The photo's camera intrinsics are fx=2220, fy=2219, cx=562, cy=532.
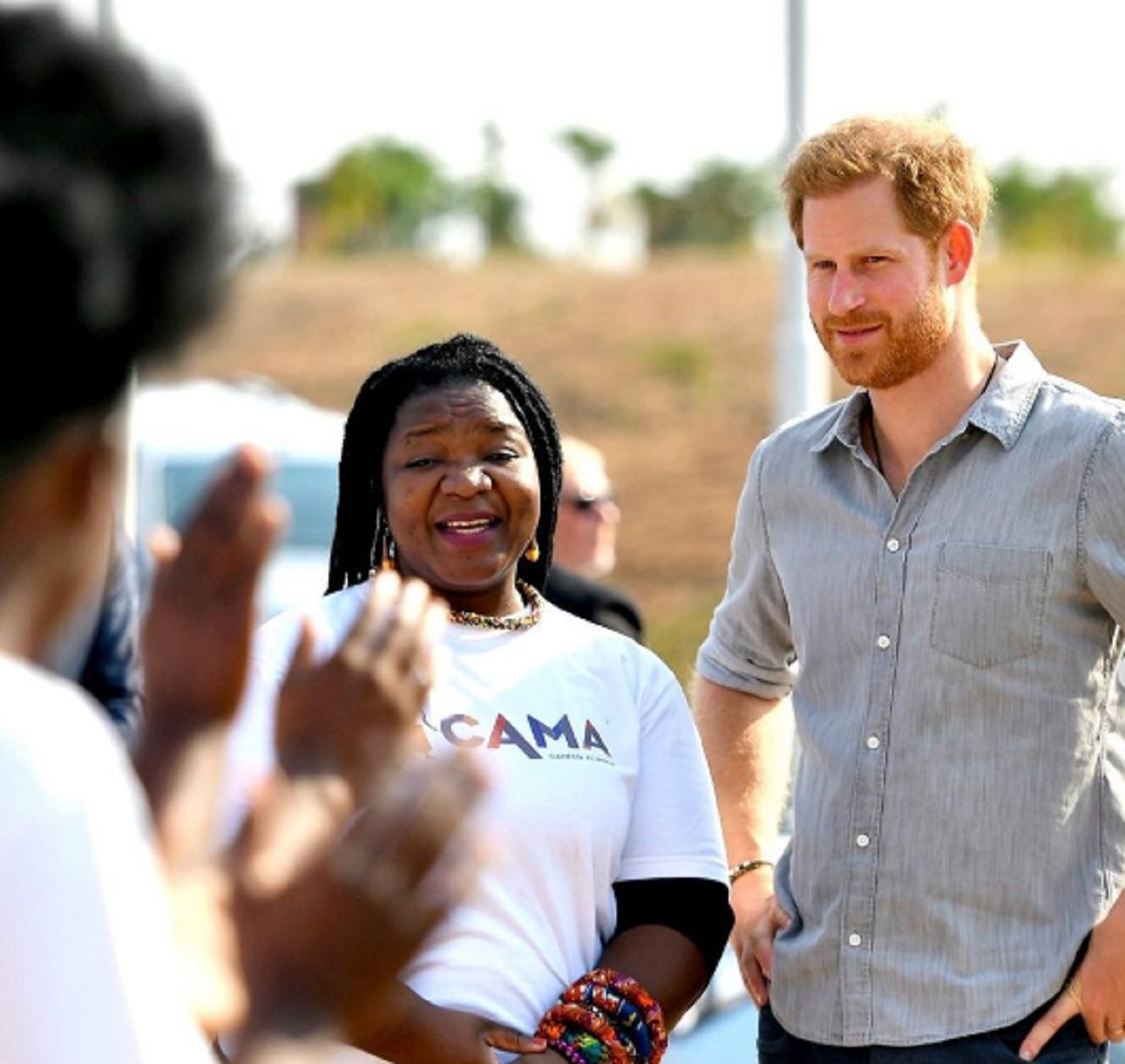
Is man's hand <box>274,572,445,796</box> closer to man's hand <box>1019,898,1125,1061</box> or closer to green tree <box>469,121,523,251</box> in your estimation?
man's hand <box>1019,898,1125,1061</box>

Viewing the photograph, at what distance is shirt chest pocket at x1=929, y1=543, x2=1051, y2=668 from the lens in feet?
12.1

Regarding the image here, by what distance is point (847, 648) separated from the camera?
390 centimetres

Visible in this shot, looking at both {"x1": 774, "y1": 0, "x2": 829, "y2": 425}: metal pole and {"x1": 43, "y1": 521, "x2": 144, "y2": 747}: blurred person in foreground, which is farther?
{"x1": 774, "y1": 0, "x2": 829, "y2": 425}: metal pole

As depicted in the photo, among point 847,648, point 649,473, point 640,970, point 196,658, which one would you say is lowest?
point 649,473

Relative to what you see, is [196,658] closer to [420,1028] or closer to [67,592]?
[67,592]

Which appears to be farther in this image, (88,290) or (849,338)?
(849,338)

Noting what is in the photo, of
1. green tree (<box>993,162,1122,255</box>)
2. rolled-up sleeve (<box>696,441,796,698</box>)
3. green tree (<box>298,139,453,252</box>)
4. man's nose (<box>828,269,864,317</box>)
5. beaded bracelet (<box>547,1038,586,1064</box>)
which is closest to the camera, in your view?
beaded bracelet (<box>547,1038,586,1064</box>)

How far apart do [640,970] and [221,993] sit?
210 centimetres

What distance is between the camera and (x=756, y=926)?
4.07m

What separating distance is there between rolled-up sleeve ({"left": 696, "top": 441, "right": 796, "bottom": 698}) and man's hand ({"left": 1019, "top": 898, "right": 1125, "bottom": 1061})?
2.75ft

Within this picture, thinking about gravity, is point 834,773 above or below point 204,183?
below

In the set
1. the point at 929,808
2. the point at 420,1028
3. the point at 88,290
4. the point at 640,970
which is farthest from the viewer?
the point at 929,808

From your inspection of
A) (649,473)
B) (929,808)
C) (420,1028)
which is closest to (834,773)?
(929,808)

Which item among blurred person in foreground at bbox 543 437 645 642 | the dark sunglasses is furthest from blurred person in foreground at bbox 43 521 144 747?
the dark sunglasses
